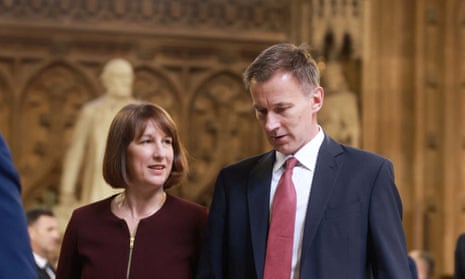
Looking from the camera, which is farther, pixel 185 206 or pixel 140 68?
pixel 140 68

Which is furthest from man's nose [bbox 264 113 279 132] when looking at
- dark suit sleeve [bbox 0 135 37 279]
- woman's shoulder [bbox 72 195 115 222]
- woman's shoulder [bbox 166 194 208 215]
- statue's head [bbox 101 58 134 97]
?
statue's head [bbox 101 58 134 97]

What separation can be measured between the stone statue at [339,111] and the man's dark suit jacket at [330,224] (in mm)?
6275

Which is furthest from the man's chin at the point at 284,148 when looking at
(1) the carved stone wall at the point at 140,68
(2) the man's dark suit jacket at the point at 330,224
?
(1) the carved stone wall at the point at 140,68

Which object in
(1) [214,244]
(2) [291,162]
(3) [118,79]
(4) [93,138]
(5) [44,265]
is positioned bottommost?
(5) [44,265]

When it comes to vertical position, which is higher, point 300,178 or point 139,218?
point 300,178

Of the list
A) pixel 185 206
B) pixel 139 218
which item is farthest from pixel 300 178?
pixel 139 218

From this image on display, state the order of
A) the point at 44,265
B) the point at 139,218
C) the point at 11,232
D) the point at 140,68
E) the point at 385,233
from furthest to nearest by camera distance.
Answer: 1. the point at 140,68
2. the point at 44,265
3. the point at 139,218
4. the point at 385,233
5. the point at 11,232

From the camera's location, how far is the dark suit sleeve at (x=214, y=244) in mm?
3252

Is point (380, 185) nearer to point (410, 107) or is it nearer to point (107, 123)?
point (107, 123)

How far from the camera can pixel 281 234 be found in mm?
3117

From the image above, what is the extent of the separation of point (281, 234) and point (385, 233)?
34cm

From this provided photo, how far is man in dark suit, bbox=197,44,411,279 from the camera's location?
3.08 meters

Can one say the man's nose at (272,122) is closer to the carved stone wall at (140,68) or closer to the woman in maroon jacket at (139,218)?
the woman in maroon jacket at (139,218)

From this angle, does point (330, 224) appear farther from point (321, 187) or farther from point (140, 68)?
point (140, 68)
